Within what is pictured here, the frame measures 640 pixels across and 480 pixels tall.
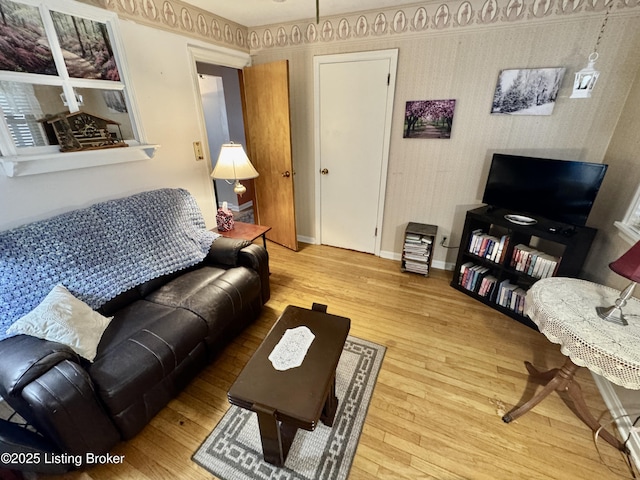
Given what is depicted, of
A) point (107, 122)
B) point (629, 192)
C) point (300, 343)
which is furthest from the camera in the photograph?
point (107, 122)

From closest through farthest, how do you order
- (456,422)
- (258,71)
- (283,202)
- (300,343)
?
(300,343)
(456,422)
(258,71)
(283,202)

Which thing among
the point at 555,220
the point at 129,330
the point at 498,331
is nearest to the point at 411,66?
the point at 555,220

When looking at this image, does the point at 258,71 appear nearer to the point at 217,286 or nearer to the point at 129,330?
the point at 217,286

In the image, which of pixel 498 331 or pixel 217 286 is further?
pixel 498 331

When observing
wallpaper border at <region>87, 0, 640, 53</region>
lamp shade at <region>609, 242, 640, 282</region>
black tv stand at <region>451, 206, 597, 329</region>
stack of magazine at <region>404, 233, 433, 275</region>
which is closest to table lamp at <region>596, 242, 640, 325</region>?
lamp shade at <region>609, 242, 640, 282</region>

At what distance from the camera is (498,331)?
2.13 m

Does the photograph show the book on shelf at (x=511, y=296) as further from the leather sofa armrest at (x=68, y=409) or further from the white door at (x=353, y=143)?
the leather sofa armrest at (x=68, y=409)

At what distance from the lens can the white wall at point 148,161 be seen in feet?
5.30

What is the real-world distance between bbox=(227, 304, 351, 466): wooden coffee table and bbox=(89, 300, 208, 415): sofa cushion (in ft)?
1.61

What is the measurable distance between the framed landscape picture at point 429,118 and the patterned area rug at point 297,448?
226cm

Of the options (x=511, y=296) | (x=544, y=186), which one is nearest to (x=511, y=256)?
(x=511, y=296)

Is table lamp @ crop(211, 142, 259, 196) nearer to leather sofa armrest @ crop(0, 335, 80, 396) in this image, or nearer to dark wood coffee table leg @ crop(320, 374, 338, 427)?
leather sofa armrest @ crop(0, 335, 80, 396)

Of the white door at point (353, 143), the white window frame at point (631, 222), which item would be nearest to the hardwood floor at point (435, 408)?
the white window frame at point (631, 222)

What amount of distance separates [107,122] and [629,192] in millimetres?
3514
